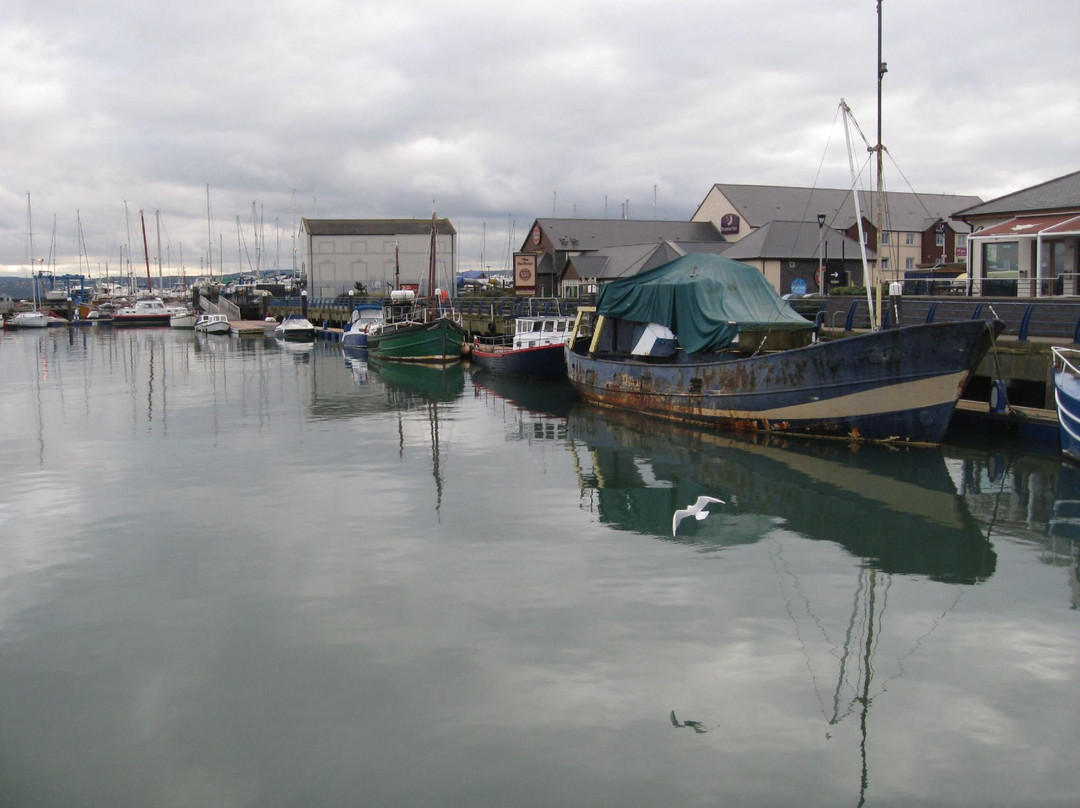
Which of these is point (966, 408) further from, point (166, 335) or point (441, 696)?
point (166, 335)

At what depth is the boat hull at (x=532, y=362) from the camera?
131 feet

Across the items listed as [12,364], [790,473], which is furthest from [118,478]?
[12,364]

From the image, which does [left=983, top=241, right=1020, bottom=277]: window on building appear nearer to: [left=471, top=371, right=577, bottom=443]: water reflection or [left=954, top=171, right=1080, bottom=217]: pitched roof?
[left=954, top=171, right=1080, bottom=217]: pitched roof

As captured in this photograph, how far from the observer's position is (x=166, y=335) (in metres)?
80.2

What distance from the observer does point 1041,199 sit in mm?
35406

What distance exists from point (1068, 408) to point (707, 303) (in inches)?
404

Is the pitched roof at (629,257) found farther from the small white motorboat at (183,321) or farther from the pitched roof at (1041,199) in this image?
the small white motorboat at (183,321)

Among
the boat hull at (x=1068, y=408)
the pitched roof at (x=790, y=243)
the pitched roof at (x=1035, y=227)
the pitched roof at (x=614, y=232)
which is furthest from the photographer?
the pitched roof at (x=614, y=232)

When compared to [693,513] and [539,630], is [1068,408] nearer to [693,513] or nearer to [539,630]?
[693,513]

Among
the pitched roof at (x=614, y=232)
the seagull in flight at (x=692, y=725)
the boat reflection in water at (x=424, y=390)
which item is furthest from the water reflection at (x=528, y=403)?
the pitched roof at (x=614, y=232)

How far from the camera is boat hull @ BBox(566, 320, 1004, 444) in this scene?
20672mm

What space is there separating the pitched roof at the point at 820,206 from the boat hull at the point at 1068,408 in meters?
56.7

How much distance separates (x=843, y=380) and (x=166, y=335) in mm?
69557

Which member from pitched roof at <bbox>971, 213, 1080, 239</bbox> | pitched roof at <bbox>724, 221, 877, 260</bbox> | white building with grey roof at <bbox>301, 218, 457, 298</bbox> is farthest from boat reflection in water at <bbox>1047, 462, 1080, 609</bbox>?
white building with grey roof at <bbox>301, 218, 457, 298</bbox>
